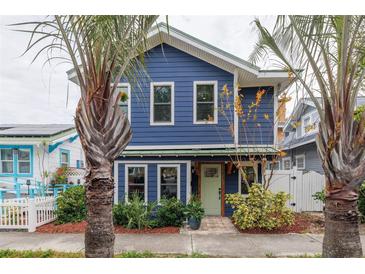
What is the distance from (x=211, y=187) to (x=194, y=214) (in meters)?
1.91

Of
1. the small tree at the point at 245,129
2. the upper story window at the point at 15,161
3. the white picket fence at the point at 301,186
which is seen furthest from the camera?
the upper story window at the point at 15,161

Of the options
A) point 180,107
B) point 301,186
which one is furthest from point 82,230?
point 301,186

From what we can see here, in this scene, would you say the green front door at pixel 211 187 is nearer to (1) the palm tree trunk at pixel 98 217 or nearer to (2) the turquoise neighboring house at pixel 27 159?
(1) the palm tree trunk at pixel 98 217

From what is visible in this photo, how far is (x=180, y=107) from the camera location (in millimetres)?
8297

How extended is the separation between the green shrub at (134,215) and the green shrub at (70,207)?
1269mm

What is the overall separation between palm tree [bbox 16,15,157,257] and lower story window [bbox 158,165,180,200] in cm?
485

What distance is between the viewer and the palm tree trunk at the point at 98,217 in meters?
3.17

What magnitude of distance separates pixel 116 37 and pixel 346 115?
10.9ft

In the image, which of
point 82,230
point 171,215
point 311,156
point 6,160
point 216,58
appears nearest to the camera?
point 82,230

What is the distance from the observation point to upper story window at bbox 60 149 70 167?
12.6m

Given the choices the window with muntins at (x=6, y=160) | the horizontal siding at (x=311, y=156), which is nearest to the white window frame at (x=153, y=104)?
the window with muntins at (x=6, y=160)

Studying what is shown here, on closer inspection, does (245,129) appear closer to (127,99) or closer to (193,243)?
(127,99)

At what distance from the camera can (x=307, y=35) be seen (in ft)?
10.3

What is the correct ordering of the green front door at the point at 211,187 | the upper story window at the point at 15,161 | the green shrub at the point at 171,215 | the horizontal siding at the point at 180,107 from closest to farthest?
the green shrub at the point at 171,215 < the horizontal siding at the point at 180,107 < the green front door at the point at 211,187 < the upper story window at the point at 15,161
